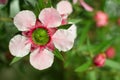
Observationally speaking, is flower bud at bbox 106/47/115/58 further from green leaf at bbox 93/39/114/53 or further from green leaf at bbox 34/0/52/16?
green leaf at bbox 34/0/52/16

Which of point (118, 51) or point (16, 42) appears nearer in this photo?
point (16, 42)

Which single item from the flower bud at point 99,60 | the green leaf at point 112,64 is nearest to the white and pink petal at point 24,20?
the flower bud at point 99,60

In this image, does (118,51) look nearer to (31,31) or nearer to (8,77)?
(8,77)

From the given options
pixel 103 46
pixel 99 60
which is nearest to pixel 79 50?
pixel 103 46

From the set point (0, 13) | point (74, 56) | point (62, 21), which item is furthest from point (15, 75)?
point (62, 21)

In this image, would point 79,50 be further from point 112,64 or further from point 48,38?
point 48,38

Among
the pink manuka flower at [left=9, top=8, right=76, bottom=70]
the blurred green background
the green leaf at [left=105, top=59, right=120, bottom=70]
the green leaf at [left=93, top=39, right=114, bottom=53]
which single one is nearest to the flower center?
the pink manuka flower at [left=9, top=8, right=76, bottom=70]
